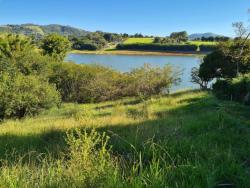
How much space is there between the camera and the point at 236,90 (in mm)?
17031

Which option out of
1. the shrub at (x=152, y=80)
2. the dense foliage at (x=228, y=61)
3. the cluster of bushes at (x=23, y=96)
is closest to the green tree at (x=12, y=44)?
the shrub at (x=152, y=80)

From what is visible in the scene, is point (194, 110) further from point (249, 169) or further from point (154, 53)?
point (154, 53)

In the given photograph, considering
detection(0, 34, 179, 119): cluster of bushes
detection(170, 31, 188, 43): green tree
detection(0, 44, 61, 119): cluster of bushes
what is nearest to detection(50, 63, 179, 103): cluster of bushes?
detection(0, 34, 179, 119): cluster of bushes

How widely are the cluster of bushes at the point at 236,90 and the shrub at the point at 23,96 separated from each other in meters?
8.71

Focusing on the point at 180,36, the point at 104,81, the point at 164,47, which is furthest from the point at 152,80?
the point at 180,36

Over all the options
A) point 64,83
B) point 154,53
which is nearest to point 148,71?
point 64,83

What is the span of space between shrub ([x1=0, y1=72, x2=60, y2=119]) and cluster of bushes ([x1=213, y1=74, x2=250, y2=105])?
8708mm

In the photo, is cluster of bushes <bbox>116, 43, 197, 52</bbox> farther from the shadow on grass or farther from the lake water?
the shadow on grass

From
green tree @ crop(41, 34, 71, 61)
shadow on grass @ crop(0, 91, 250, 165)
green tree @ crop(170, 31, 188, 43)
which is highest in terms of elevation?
green tree @ crop(170, 31, 188, 43)

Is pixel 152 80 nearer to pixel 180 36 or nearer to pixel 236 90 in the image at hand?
pixel 236 90

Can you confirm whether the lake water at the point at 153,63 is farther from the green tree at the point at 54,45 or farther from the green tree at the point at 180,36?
the green tree at the point at 180,36

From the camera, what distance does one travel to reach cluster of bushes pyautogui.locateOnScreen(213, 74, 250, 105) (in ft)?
51.4

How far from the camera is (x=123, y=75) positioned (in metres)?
27.4

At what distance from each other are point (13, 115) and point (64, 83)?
Answer: 10.4 meters
